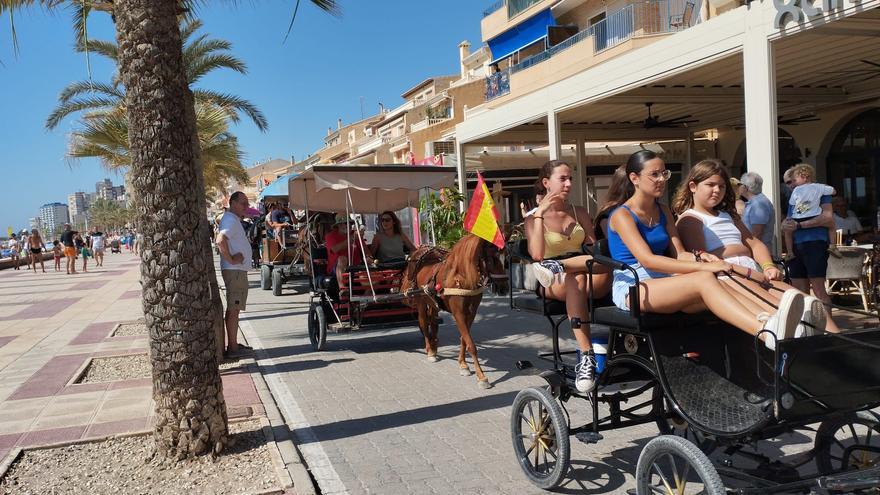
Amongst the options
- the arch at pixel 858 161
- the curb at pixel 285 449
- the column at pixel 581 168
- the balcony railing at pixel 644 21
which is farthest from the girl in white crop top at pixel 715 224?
the balcony railing at pixel 644 21

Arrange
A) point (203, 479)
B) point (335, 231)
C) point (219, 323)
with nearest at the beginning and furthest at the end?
1. point (203, 479)
2. point (219, 323)
3. point (335, 231)

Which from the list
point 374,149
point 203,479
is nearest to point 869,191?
point 203,479

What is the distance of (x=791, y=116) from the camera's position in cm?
1764

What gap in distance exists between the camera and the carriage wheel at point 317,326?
31.7ft

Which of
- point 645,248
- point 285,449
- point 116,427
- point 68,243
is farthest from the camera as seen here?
point 68,243

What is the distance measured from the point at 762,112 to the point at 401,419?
19.8ft

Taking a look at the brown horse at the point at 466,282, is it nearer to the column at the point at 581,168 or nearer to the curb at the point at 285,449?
the curb at the point at 285,449

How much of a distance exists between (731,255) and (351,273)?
5.81m

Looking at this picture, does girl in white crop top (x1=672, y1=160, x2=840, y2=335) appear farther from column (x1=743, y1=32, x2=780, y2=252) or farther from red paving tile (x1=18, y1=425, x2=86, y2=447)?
column (x1=743, y1=32, x2=780, y2=252)

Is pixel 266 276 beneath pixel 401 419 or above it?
above

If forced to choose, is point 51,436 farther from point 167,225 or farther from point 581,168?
point 581,168

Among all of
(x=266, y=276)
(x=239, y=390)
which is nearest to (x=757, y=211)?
(x=239, y=390)

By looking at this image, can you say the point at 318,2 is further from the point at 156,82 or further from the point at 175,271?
the point at 175,271

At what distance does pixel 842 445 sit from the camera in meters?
3.65
